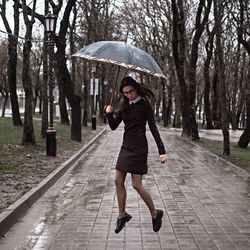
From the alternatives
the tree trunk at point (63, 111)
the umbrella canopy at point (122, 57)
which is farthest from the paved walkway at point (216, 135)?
Result: the umbrella canopy at point (122, 57)

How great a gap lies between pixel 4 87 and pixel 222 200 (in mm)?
46147

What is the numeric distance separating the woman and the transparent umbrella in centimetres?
53

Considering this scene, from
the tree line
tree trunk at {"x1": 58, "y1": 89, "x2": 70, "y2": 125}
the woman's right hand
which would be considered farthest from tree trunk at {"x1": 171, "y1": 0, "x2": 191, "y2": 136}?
the woman's right hand

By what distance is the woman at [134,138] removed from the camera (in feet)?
20.1

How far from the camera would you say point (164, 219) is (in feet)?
24.5

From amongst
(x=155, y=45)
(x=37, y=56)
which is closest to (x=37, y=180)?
(x=155, y=45)

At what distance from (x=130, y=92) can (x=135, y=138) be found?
571 millimetres

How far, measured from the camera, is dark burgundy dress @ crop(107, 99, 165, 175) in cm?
611

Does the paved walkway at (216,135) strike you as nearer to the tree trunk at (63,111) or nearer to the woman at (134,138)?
the tree trunk at (63,111)

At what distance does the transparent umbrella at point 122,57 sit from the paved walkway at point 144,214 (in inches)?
72.8

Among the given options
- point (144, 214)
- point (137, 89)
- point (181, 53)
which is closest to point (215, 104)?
point (181, 53)

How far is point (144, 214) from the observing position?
25.4 ft

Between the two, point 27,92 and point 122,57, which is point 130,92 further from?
point 27,92

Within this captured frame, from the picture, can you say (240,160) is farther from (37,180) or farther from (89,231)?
(89,231)
